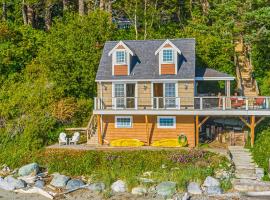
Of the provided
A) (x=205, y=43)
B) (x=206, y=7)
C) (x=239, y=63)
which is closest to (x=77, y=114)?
(x=205, y=43)

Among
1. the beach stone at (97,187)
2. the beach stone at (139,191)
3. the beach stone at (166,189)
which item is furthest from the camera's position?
the beach stone at (97,187)

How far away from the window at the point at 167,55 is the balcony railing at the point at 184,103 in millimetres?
2646

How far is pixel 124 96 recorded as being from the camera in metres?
30.7

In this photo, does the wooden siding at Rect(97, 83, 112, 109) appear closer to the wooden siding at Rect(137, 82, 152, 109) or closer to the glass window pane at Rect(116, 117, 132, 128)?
the glass window pane at Rect(116, 117, 132, 128)

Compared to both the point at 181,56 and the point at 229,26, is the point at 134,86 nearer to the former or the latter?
the point at 181,56

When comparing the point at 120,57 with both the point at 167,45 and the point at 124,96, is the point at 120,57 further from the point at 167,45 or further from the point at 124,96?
the point at 167,45

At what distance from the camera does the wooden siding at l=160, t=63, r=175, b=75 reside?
30.1m

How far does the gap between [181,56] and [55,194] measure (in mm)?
13112

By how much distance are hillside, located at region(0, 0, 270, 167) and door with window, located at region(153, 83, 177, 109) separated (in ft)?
20.5

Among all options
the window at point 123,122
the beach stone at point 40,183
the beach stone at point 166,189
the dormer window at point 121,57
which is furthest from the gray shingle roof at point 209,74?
the beach stone at point 40,183

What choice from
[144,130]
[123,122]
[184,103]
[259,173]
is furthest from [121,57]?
[259,173]

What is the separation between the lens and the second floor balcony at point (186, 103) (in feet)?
94.4

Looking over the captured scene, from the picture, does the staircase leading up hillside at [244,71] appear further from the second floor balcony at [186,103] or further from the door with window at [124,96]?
the door with window at [124,96]

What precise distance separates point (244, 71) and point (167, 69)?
1168 centimetres
